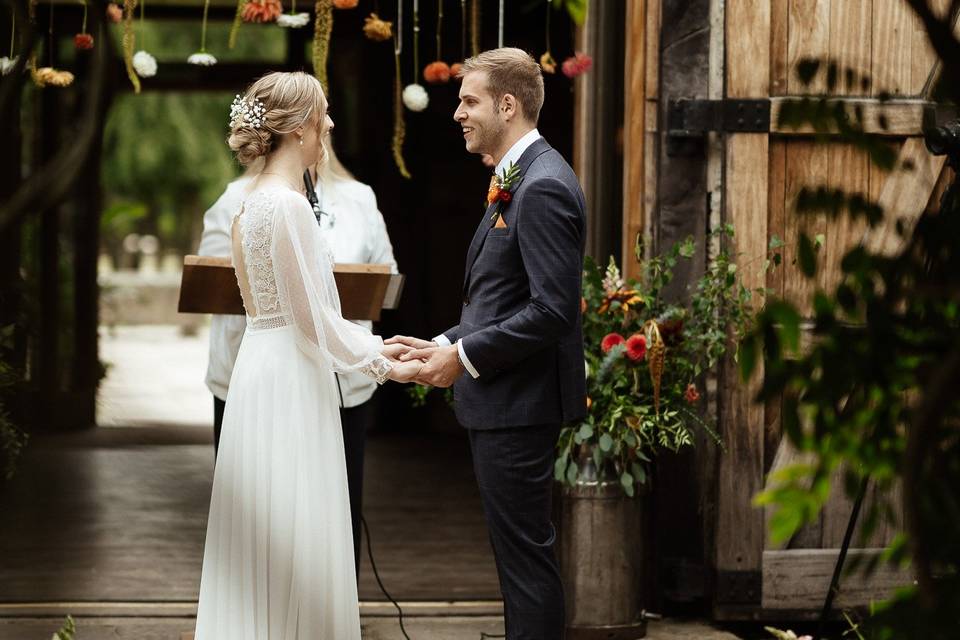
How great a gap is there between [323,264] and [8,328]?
241 centimetres

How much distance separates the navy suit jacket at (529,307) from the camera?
10.7ft

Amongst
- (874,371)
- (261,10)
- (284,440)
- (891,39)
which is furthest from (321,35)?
(874,371)

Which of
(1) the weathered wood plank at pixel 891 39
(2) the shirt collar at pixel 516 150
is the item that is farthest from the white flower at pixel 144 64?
(1) the weathered wood plank at pixel 891 39

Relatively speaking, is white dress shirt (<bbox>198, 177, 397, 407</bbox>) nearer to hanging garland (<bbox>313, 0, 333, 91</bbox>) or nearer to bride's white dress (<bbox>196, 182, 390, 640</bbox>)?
hanging garland (<bbox>313, 0, 333, 91</bbox>)

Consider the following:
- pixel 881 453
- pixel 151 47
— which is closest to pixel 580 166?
pixel 881 453

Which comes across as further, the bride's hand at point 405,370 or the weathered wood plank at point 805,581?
the weathered wood plank at point 805,581

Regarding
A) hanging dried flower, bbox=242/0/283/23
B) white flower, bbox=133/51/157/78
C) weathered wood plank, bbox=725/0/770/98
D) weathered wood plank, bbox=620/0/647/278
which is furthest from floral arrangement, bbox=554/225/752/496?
white flower, bbox=133/51/157/78

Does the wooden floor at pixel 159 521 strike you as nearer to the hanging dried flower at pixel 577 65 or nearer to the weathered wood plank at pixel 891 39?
the hanging dried flower at pixel 577 65

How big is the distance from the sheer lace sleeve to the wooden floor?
74.9 inches

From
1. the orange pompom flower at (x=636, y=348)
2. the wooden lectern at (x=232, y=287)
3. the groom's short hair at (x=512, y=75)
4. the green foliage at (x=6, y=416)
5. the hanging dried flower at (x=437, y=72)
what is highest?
the hanging dried flower at (x=437, y=72)

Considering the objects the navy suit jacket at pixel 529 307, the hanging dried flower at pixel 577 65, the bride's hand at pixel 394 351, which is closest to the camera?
the navy suit jacket at pixel 529 307

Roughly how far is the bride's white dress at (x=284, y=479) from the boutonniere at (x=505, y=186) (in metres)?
0.51

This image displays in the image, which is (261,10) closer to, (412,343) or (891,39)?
(412,343)

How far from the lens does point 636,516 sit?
4.43 meters
